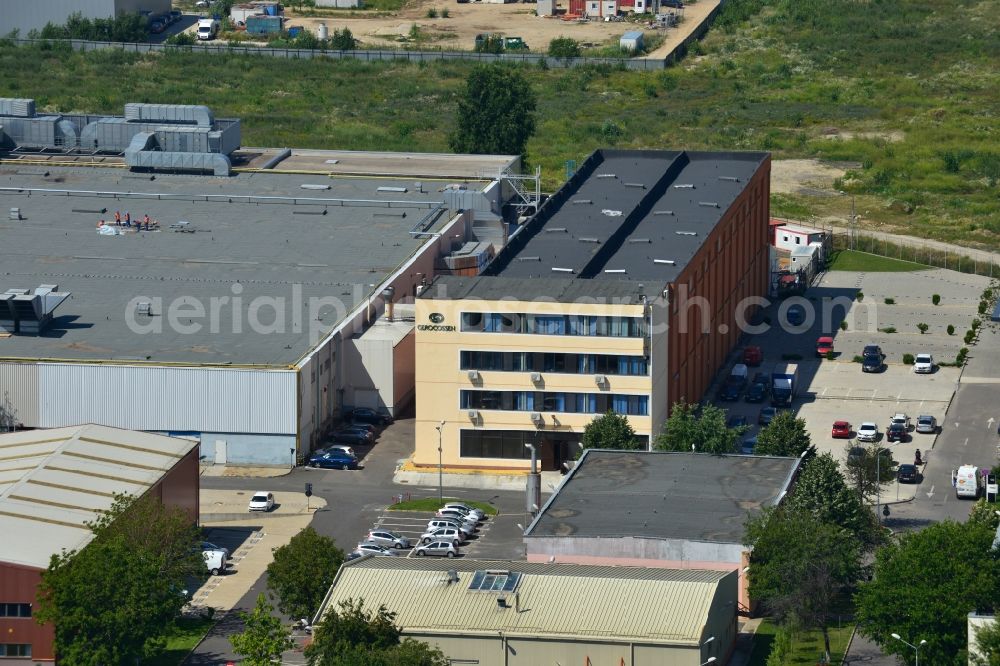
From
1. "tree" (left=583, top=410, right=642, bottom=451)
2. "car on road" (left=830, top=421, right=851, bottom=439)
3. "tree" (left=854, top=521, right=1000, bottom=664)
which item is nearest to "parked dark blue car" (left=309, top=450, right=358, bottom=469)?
"tree" (left=583, top=410, right=642, bottom=451)

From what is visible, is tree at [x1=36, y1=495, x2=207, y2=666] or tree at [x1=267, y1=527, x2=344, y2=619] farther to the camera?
tree at [x1=267, y1=527, x2=344, y2=619]

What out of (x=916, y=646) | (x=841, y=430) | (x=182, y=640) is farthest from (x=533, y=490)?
(x=916, y=646)

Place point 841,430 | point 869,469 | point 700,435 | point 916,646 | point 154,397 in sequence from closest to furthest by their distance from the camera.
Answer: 1. point 916,646
2. point 869,469
3. point 700,435
4. point 154,397
5. point 841,430

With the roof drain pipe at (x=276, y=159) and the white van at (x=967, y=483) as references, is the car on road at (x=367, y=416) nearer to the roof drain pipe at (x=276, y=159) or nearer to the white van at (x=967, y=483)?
the white van at (x=967, y=483)

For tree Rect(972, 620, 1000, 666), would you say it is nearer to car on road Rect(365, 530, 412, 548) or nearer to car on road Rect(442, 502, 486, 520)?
car on road Rect(365, 530, 412, 548)

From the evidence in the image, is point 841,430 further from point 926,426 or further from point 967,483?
point 967,483

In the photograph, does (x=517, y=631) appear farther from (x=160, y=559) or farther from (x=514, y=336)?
(x=514, y=336)

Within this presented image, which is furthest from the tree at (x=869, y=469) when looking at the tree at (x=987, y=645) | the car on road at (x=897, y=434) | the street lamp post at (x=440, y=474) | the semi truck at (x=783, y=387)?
the tree at (x=987, y=645)
